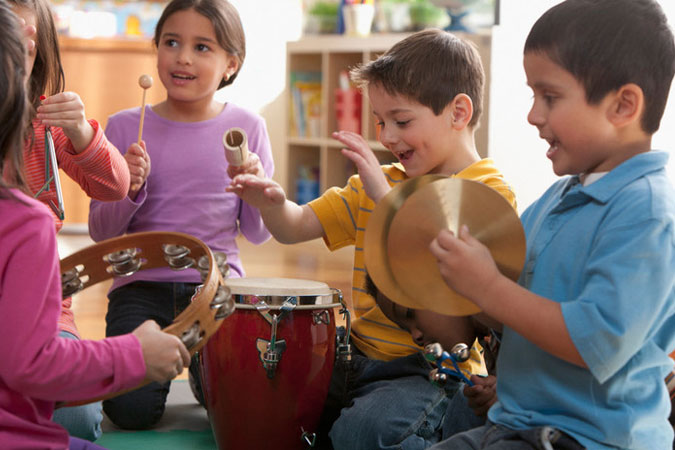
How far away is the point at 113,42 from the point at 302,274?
1818 mm

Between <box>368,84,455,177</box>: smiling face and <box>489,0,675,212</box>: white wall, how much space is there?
1.79 meters

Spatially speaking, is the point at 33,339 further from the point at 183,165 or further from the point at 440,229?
the point at 183,165

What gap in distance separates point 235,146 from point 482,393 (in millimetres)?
639

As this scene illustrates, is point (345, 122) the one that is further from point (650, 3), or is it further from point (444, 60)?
point (650, 3)

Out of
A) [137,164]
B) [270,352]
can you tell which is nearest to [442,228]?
[270,352]

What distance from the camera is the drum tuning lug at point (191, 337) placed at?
110cm

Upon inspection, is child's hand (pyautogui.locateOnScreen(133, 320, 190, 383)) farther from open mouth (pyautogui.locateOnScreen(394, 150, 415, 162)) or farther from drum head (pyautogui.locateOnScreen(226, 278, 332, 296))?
open mouth (pyautogui.locateOnScreen(394, 150, 415, 162))

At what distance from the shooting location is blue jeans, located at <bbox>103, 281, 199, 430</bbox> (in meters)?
1.95

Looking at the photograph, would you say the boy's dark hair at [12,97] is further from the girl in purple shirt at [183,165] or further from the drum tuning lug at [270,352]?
the girl in purple shirt at [183,165]

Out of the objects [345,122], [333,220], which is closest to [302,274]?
[345,122]

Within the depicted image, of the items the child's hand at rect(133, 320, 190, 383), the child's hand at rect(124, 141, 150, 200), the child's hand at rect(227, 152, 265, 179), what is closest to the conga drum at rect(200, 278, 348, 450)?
the child's hand at rect(227, 152, 265, 179)

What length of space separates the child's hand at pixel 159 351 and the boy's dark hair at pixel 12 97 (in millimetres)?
231

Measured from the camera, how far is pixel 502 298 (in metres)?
1.13

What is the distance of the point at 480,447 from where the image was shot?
1.26m
